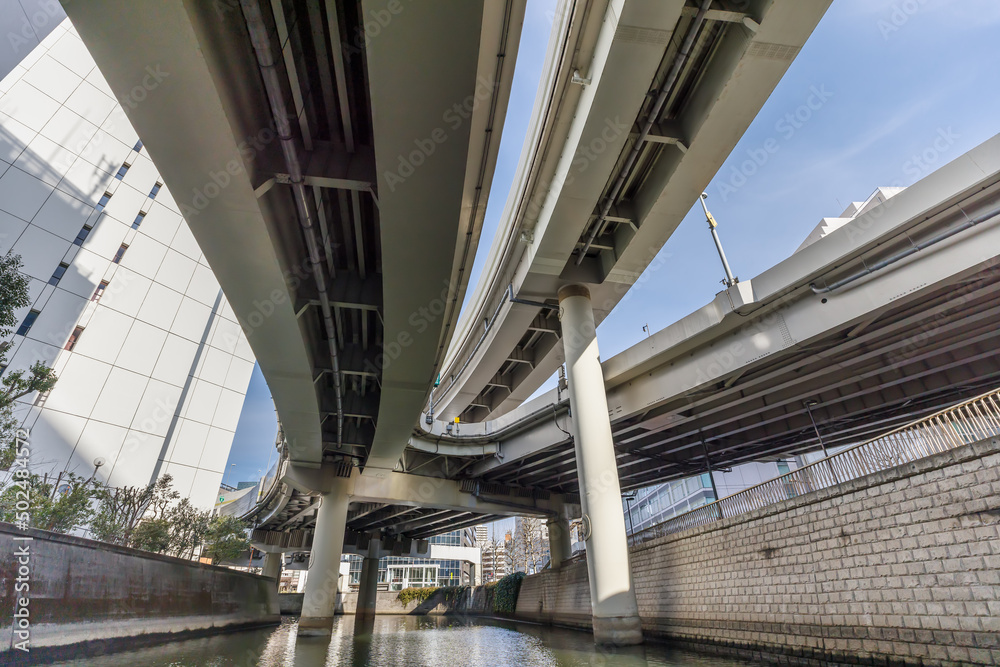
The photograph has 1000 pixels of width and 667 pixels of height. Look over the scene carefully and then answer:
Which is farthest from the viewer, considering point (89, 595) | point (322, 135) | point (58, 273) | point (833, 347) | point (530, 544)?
point (530, 544)

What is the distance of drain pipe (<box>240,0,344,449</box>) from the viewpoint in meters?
4.24

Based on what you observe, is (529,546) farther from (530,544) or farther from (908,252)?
(908,252)

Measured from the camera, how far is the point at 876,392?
16750mm

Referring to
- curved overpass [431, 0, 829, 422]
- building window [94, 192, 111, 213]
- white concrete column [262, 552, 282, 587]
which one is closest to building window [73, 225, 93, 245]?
building window [94, 192, 111, 213]

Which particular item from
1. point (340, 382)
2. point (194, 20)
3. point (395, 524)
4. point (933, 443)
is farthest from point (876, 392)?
point (395, 524)

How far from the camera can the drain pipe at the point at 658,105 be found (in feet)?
28.5

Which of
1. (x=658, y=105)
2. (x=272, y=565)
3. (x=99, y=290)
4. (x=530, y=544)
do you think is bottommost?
(x=272, y=565)

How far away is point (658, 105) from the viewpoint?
10.1 metres

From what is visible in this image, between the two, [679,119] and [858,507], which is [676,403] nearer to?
[858,507]

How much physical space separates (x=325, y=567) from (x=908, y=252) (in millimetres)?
22630

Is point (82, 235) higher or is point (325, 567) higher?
point (82, 235)

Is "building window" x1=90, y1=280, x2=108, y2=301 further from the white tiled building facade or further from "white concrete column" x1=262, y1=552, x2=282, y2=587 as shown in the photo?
"white concrete column" x1=262, y1=552, x2=282, y2=587

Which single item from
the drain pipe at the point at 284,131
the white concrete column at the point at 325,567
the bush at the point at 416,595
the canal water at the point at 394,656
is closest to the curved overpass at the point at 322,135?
the drain pipe at the point at 284,131

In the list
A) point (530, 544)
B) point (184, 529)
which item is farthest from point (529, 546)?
point (184, 529)
